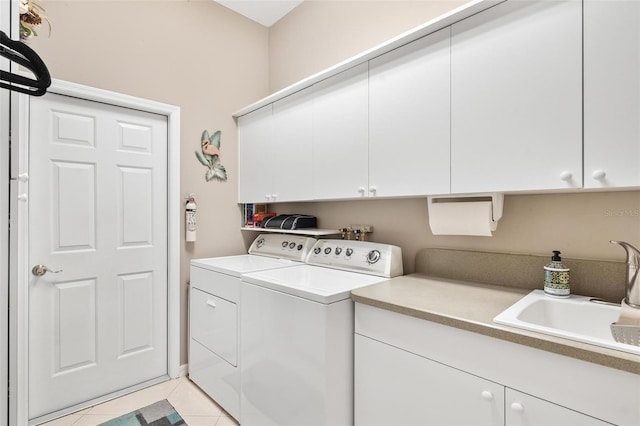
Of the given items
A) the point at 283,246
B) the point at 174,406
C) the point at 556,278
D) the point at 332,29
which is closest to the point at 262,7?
the point at 332,29

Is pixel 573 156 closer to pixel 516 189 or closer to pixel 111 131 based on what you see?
pixel 516 189

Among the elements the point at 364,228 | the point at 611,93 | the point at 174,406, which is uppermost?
the point at 611,93

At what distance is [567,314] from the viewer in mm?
1283

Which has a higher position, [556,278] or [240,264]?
[556,278]

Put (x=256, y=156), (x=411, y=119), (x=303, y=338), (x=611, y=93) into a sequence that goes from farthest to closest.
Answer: (x=256, y=156) < (x=411, y=119) < (x=303, y=338) < (x=611, y=93)

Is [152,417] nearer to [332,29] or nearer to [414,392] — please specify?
[414,392]

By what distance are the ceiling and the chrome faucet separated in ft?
9.18

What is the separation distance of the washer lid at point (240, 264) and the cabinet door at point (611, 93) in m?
1.71

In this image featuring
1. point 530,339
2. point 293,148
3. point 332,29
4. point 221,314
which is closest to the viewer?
point 530,339

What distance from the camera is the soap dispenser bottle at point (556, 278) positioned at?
1320 mm

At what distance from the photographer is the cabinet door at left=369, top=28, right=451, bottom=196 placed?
1.48 metres

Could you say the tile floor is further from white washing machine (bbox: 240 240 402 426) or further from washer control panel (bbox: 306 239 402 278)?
washer control panel (bbox: 306 239 402 278)

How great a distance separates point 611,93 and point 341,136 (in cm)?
122

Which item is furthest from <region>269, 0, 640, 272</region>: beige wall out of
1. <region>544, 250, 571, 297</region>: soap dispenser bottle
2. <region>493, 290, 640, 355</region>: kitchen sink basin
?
<region>493, 290, 640, 355</region>: kitchen sink basin
